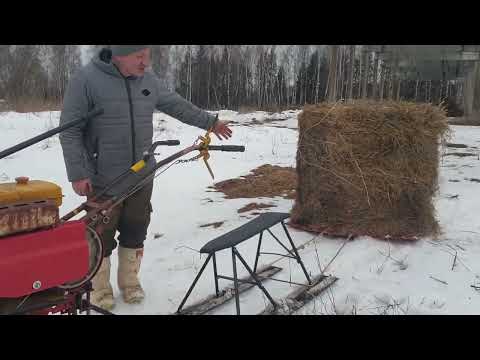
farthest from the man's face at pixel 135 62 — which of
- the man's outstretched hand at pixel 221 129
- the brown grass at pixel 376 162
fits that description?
the brown grass at pixel 376 162

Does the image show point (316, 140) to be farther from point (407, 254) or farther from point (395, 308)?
point (395, 308)

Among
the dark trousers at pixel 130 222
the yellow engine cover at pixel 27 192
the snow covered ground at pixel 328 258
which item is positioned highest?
the yellow engine cover at pixel 27 192

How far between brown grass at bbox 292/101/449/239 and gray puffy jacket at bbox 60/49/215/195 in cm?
181

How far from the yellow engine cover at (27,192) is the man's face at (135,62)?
936mm

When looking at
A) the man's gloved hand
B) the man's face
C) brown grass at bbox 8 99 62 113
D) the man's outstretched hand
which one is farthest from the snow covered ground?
brown grass at bbox 8 99 62 113

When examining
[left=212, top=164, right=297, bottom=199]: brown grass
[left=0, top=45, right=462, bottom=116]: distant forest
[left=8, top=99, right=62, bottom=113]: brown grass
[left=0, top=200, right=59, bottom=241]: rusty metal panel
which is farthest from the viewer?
[left=0, top=45, right=462, bottom=116]: distant forest

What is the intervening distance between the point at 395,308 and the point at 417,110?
74.7 inches

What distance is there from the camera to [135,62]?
9.08 ft

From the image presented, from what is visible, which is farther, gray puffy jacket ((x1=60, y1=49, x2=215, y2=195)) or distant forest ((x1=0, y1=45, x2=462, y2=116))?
distant forest ((x1=0, y1=45, x2=462, y2=116))

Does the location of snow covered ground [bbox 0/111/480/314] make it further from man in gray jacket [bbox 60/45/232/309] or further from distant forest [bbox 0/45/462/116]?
distant forest [bbox 0/45/462/116]

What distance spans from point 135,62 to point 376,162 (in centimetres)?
236

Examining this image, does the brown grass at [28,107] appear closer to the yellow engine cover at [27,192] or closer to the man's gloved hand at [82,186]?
the man's gloved hand at [82,186]

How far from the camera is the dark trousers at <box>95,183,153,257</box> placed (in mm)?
2998

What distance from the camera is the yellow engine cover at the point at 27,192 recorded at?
1.99 m
